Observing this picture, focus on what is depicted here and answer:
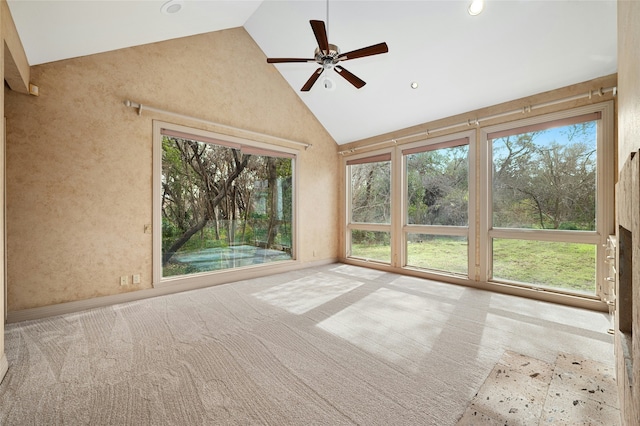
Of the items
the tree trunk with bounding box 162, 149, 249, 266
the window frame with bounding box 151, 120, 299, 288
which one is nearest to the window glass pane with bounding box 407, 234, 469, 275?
the window frame with bounding box 151, 120, 299, 288

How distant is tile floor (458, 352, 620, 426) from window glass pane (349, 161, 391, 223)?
356cm

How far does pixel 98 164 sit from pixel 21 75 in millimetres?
1031

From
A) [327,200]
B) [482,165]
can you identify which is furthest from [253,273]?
[482,165]

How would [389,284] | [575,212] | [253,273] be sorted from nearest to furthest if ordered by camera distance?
[575,212] → [389,284] → [253,273]

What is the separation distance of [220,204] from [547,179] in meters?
4.75

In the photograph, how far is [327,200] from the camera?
19.9 feet

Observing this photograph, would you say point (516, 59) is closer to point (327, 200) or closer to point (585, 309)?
point (585, 309)

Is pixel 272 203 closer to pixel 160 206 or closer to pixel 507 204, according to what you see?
pixel 160 206

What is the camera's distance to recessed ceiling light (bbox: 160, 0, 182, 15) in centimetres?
283

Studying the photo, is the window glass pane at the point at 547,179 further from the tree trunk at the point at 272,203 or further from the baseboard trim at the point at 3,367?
the baseboard trim at the point at 3,367

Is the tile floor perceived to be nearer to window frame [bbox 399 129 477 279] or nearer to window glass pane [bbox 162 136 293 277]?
window frame [bbox 399 129 477 279]

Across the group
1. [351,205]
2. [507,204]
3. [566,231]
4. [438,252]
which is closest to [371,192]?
[351,205]

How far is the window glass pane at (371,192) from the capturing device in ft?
18.1

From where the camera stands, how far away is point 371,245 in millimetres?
5758
